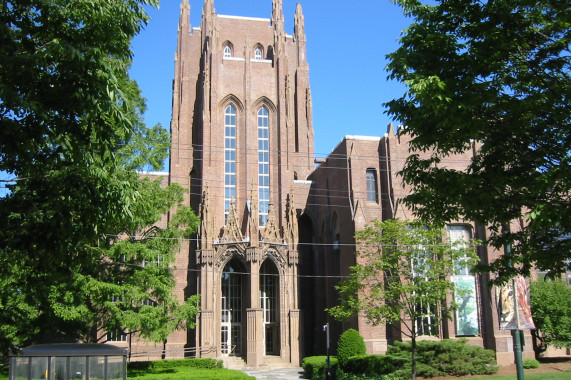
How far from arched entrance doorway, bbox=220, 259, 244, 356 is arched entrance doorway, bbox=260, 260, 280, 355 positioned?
157cm

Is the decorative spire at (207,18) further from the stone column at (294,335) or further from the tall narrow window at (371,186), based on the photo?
the stone column at (294,335)

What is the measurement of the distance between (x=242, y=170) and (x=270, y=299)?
9825mm

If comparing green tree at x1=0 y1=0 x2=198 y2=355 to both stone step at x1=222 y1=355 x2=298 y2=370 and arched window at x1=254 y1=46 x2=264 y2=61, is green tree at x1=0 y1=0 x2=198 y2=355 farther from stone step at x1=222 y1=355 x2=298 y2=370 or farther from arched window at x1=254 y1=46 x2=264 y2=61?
arched window at x1=254 y1=46 x2=264 y2=61

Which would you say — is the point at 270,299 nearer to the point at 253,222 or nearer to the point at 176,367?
the point at 253,222

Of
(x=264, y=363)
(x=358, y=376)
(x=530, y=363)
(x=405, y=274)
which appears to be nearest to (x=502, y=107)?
(x=405, y=274)

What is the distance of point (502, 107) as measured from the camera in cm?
1144

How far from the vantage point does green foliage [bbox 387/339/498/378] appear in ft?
96.3

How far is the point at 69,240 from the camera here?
9.44 m

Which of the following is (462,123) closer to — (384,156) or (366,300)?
(366,300)

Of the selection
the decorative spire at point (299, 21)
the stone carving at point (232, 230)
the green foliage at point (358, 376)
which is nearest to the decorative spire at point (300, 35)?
the decorative spire at point (299, 21)

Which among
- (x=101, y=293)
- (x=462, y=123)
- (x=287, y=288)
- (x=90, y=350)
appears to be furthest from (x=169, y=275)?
(x=462, y=123)

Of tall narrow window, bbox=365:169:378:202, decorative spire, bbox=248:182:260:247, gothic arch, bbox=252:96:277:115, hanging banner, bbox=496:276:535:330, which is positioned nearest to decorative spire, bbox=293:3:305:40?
gothic arch, bbox=252:96:277:115

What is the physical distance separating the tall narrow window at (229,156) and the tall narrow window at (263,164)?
2.02 meters

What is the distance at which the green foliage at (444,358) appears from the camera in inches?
1156
